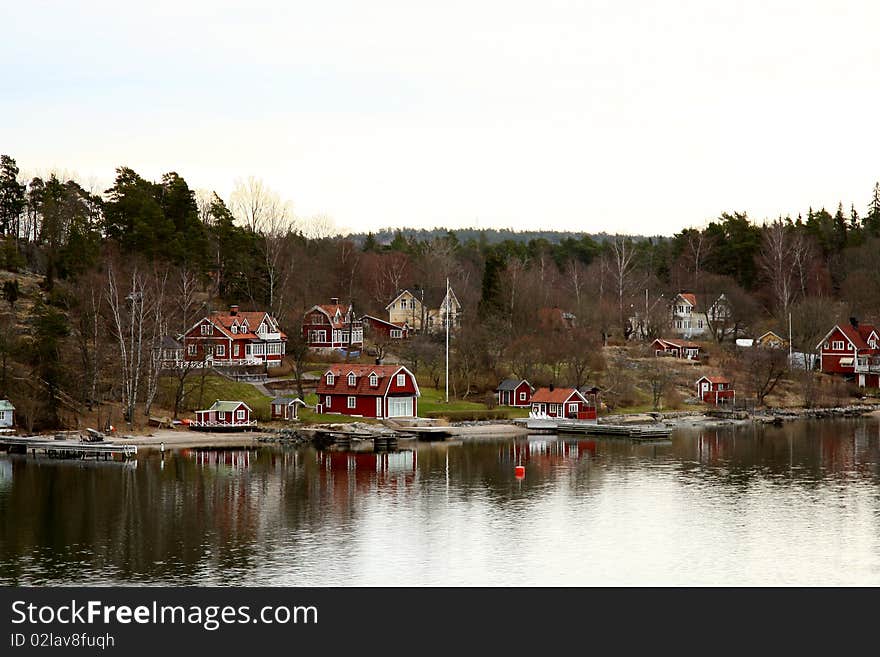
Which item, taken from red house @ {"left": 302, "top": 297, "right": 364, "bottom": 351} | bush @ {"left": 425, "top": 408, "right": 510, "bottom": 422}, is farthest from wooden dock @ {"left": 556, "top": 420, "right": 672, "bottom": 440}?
red house @ {"left": 302, "top": 297, "right": 364, "bottom": 351}

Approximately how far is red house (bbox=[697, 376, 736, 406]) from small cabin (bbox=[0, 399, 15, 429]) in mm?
53194

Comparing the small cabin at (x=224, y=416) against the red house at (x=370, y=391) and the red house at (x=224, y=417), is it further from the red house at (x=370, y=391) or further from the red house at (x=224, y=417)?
the red house at (x=370, y=391)

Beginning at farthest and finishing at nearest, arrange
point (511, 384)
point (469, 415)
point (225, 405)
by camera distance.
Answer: point (511, 384), point (469, 415), point (225, 405)

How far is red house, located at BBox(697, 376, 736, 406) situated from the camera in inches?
3703

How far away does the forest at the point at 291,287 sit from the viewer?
7119 centimetres

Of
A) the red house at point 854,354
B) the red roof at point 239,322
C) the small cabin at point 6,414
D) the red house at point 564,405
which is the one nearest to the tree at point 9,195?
the red roof at point 239,322

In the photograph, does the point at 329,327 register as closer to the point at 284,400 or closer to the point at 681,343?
the point at 284,400

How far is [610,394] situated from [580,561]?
172ft

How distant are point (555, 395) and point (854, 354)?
3447 cm

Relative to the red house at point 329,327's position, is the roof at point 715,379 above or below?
below

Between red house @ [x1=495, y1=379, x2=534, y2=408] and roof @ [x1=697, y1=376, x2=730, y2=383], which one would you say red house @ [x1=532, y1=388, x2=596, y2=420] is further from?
roof @ [x1=697, y1=376, x2=730, y2=383]

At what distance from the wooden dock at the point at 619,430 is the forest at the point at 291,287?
9.60 meters

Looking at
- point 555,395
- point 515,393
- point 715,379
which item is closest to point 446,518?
point 555,395

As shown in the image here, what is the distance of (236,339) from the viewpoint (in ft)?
276
